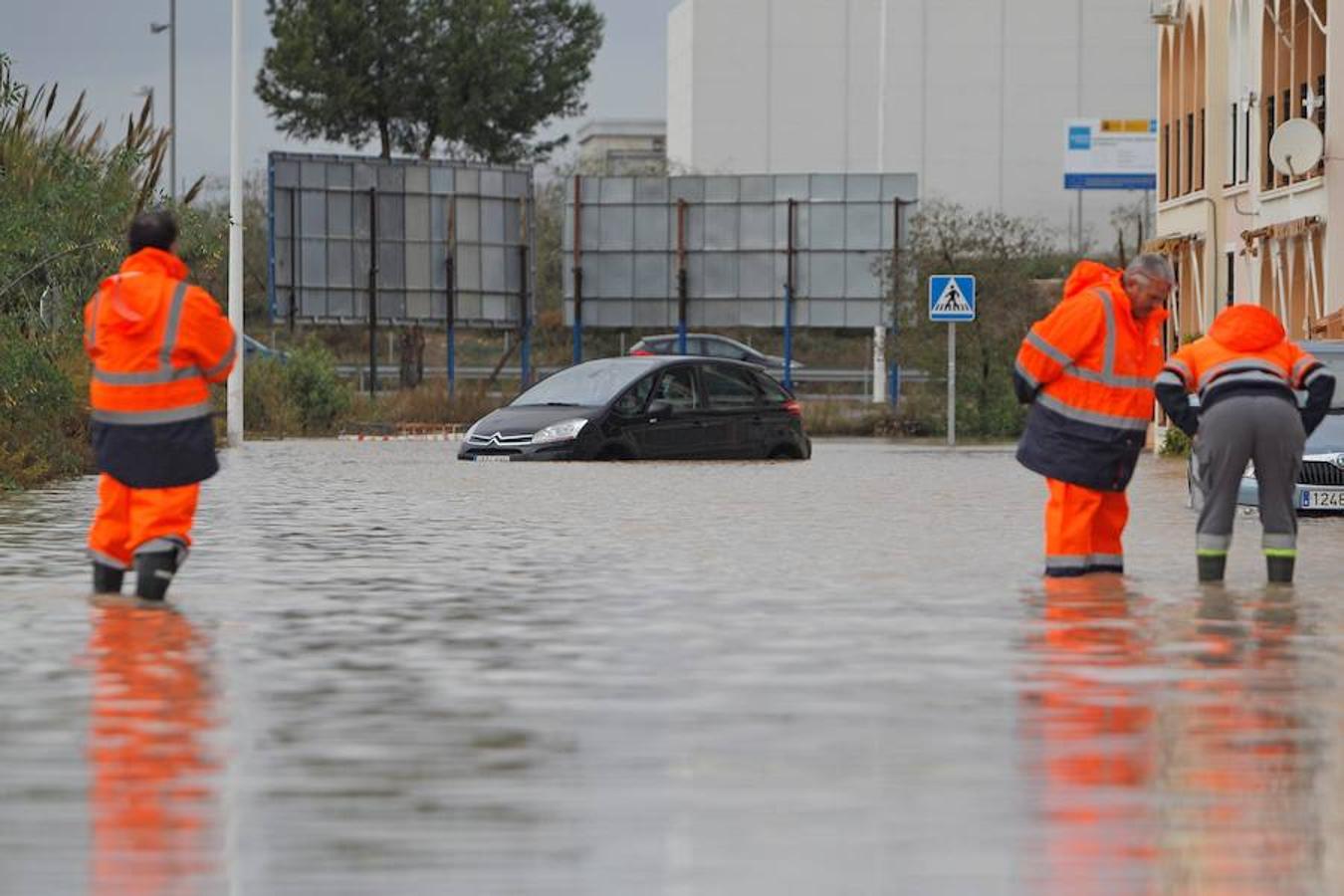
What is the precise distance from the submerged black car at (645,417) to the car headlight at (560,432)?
0.01 meters

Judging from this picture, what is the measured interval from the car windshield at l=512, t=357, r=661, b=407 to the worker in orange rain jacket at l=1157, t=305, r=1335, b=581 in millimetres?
16911

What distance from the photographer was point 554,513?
76.7ft

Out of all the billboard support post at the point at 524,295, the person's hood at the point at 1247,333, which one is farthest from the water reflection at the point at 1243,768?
the billboard support post at the point at 524,295

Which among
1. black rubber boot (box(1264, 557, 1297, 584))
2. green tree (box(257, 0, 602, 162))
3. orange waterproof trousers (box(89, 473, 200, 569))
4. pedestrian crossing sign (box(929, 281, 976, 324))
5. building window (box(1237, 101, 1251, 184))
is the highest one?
green tree (box(257, 0, 602, 162))

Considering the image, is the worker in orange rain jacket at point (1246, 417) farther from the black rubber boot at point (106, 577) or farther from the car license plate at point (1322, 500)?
the car license plate at point (1322, 500)

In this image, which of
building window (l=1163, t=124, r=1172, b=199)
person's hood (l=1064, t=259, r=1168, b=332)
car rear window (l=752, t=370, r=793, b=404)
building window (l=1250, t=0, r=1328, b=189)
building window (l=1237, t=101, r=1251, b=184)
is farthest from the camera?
building window (l=1163, t=124, r=1172, b=199)

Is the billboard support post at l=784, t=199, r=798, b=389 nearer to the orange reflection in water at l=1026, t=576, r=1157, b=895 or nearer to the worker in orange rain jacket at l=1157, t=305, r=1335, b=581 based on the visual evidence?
the worker in orange rain jacket at l=1157, t=305, r=1335, b=581

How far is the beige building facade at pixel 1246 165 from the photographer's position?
1532 inches

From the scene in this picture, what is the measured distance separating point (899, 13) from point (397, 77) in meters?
19.9

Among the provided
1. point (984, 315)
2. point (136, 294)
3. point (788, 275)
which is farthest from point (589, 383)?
point (788, 275)

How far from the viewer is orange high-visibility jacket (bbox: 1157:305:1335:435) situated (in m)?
16.0

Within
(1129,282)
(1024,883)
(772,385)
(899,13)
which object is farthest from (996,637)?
(899,13)

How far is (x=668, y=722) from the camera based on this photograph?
10.2 meters

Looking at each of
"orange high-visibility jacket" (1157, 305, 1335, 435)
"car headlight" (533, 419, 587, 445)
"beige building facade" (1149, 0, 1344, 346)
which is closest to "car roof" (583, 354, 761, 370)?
"car headlight" (533, 419, 587, 445)
